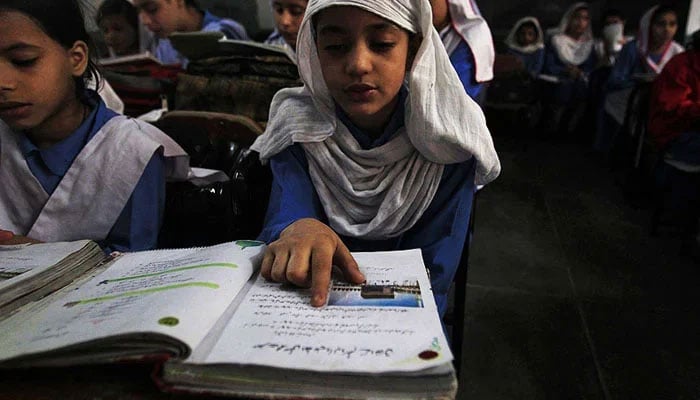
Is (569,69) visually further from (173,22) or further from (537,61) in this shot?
(173,22)

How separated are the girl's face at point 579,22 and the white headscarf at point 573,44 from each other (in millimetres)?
33

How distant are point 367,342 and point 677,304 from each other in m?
1.84

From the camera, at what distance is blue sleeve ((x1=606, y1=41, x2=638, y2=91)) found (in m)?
3.96

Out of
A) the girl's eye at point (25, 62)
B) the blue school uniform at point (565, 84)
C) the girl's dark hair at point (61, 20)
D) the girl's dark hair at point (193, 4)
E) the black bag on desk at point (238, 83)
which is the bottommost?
the blue school uniform at point (565, 84)

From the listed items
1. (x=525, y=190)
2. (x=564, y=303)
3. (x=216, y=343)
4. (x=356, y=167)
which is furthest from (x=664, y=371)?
(x=525, y=190)

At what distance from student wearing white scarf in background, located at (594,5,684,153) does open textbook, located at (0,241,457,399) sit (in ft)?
12.2

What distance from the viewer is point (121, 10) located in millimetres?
2080

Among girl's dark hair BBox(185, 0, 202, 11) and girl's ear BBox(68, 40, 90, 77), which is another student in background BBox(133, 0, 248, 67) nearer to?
girl's dark hair BBox(185, 0, 202, 11)

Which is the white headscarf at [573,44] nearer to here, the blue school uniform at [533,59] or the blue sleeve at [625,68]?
the blue school uniform at [533,59]

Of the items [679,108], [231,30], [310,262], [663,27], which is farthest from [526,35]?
[310,262]

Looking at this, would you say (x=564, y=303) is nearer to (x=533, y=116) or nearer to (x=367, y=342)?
(x=367, y=342)

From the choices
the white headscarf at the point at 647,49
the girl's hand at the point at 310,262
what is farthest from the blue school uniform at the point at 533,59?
the girl's hand at the point at 310,262

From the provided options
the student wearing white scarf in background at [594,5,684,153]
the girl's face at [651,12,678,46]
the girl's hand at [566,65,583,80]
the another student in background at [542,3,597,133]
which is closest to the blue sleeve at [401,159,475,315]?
the student wearing white scarf in background at [594,5,684,153]

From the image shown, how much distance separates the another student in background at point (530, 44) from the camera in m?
5.22
